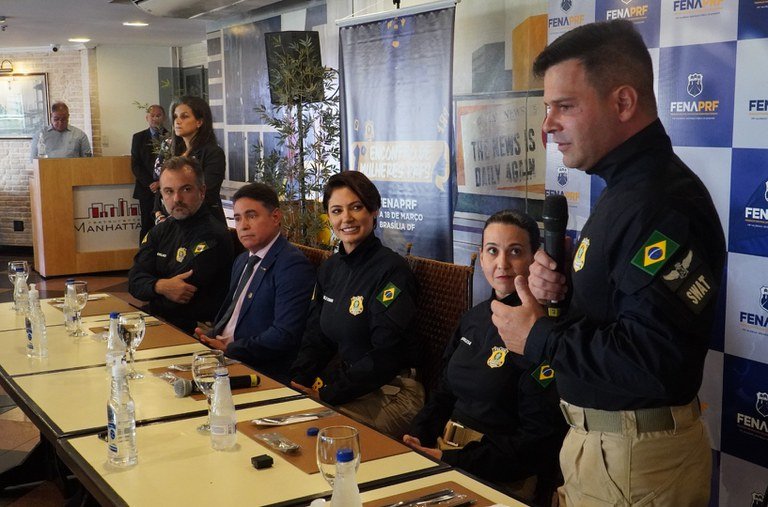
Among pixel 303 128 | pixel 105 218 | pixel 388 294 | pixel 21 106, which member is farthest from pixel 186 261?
pixel 21 106

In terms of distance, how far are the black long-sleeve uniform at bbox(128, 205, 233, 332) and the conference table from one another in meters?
1.24

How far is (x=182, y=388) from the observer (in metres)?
2.50

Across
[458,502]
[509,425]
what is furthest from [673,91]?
[458,502]

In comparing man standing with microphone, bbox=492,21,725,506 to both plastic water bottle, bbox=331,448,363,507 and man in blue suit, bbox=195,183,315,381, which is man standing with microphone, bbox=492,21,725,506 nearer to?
plastic water bottle, bbox=331,448,363,507

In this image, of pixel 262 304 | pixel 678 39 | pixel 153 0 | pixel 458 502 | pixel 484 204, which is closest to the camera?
pixel 458 502

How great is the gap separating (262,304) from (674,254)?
2.26 meters

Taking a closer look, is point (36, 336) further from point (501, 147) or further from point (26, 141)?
point (26, 141)

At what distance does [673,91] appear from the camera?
11.0 ft

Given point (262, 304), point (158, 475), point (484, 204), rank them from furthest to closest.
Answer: point (484, 204), point (262, 304), point (158, 475)

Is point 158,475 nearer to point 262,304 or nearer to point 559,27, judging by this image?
point 262,304

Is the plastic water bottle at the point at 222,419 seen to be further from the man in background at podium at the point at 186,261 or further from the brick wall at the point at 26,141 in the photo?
the brick wall at the point at 26,141

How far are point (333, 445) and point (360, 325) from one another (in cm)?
174

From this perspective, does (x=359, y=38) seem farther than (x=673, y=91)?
Yes

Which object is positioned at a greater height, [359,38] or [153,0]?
[153,0]
